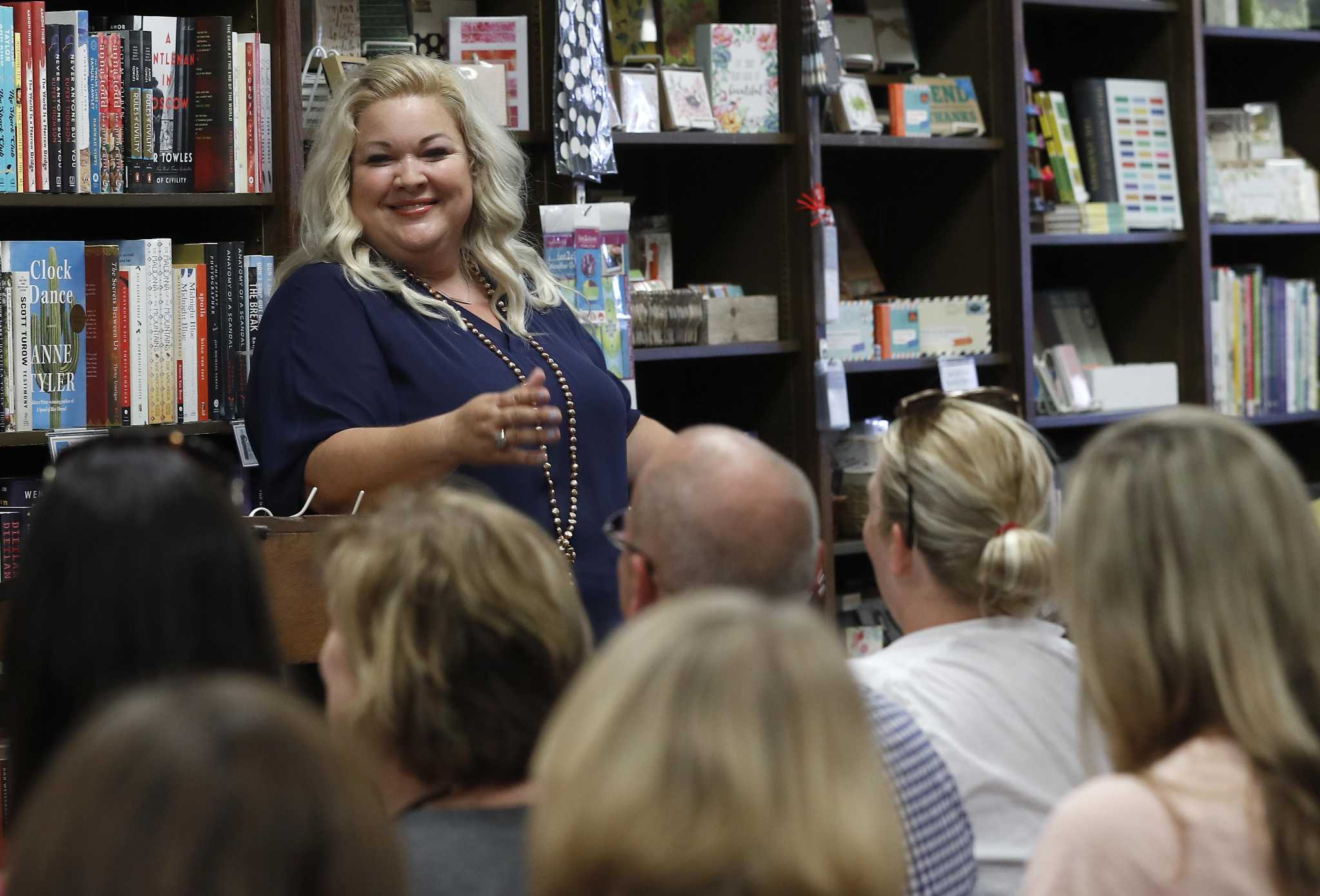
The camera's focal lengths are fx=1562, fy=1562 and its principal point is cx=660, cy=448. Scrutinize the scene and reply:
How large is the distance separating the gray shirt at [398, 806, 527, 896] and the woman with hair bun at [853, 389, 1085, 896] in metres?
0.51

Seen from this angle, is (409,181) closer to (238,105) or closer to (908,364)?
(238,105)

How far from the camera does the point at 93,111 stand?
257 centimetres

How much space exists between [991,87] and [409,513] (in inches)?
106

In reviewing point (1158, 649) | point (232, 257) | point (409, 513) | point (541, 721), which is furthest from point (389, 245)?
point (1158, 649)

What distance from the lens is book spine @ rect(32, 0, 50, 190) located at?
8.27 feet

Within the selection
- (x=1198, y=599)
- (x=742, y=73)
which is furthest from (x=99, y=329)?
(x=1198, y=599)

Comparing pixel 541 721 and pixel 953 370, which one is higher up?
pixel 953 370

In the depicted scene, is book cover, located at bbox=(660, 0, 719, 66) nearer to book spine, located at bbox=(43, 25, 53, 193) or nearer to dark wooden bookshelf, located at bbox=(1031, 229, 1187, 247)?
dark wooden bookshelf, located at bbox=(1031, 229, 1187, 247)

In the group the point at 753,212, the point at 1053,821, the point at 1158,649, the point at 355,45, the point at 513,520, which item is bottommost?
the point at 1053,821

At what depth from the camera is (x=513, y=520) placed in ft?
4.04

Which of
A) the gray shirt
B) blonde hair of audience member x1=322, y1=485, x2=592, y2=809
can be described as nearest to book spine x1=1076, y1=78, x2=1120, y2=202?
blonde hair of audience member x1=322, y1=485, x2=592, y2=809

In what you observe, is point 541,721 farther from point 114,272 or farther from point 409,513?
point 114,272

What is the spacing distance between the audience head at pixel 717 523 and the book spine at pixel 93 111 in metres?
1.56

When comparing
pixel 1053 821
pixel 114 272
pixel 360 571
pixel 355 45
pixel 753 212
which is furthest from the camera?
pixel 753 212
